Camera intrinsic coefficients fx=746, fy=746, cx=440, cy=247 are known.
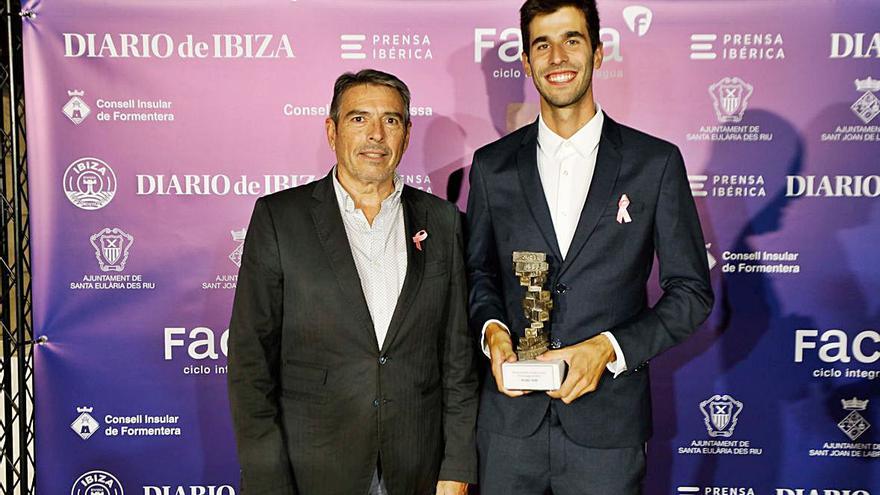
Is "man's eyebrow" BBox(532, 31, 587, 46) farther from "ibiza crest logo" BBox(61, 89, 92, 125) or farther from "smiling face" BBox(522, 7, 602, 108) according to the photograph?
"ibiza crest logo" BBox(61, 89, 92, 125)

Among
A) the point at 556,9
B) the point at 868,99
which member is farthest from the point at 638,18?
the point at 556,9

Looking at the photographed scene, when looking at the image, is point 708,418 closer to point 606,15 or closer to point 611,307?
point 611,307

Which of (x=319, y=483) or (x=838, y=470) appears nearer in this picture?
(x=319, y=483)

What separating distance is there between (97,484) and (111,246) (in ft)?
3.66

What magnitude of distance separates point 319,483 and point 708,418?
1970mm

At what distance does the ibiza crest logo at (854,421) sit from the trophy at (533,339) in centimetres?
204

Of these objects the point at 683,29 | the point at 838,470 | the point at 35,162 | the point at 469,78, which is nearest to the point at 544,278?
the point at 469,78

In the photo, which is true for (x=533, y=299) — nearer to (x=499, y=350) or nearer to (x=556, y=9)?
(x=499, y=350)

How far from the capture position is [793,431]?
11.1 ft

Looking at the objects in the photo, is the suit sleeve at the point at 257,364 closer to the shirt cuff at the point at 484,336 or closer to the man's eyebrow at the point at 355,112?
the man's eyebrow at the point at 355,112

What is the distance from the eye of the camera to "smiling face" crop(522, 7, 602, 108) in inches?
85.8

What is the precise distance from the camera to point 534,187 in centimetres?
220

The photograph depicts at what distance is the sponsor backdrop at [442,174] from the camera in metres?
3.27

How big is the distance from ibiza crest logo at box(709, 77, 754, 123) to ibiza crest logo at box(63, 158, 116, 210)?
8.85ft
